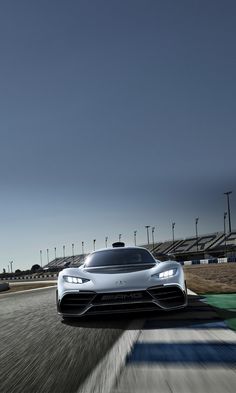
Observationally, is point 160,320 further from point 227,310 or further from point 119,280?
point 227,310

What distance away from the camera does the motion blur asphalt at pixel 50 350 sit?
3.58m

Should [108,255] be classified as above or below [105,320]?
above

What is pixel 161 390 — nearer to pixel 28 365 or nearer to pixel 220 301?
pixel 28 365

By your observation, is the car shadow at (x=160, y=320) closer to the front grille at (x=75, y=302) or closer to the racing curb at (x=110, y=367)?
the front grille at (x=75, y=302)

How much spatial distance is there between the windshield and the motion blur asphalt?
1.16 m

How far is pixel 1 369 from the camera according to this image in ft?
13.5

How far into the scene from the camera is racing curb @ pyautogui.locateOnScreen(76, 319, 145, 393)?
334 centimetres

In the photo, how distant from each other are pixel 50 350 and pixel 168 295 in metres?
2.47

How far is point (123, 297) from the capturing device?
682 cm

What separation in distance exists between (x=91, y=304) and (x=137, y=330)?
1.09 m

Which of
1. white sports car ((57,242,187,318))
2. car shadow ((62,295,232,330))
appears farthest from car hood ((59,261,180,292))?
car shadow ((62,295,232,330))

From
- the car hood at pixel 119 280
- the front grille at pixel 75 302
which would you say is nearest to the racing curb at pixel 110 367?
the car hood at pixel 119 280

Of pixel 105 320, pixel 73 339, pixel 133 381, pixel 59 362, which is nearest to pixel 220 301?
pixel 105 320

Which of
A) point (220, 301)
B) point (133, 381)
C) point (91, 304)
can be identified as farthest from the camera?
point (220, 301)
